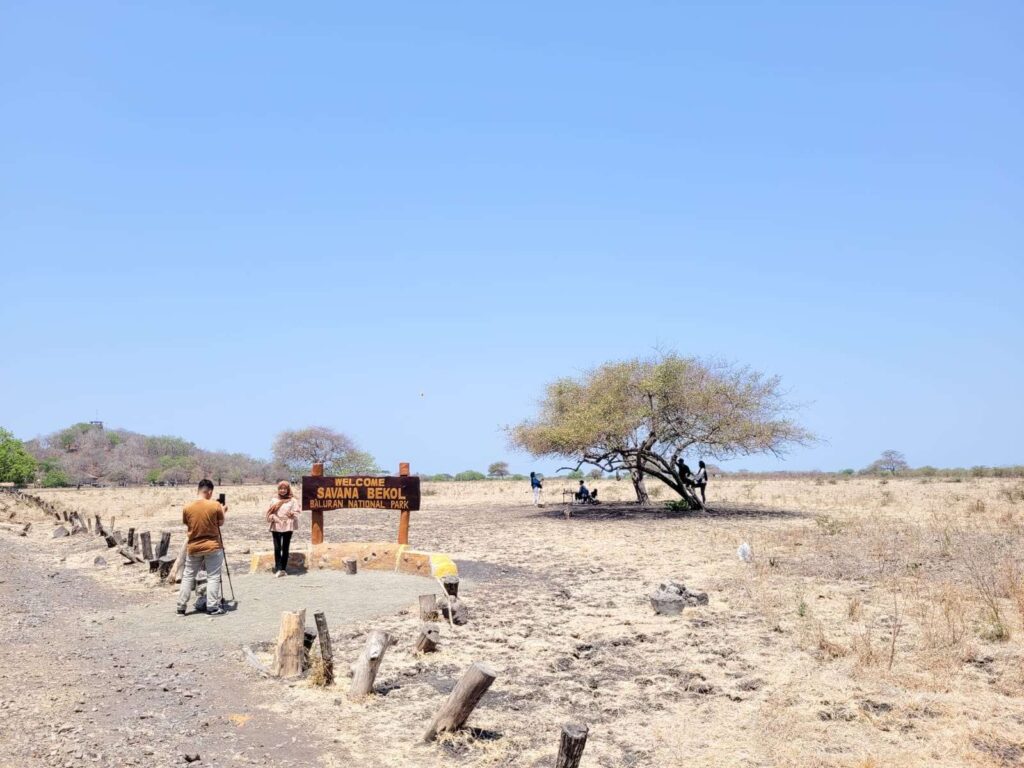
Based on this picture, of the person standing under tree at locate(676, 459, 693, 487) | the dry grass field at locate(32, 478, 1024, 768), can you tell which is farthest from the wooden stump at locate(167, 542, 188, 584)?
the person standing under tree at locate(676, 459, 693, 487)

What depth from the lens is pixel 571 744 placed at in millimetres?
5008

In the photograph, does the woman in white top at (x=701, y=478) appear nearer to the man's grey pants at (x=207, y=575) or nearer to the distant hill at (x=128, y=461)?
the man's grey pants at (x=207, y=575)

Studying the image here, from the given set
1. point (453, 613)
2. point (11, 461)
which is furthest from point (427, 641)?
point (11, 461)

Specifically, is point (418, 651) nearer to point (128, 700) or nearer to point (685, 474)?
point (128, 700)

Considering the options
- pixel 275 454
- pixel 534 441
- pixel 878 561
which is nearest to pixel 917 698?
pixel 878 561

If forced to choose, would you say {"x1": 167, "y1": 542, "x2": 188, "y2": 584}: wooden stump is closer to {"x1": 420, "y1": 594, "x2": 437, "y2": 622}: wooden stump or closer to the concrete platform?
the concrete platform

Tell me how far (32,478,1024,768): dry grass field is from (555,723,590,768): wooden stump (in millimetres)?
952

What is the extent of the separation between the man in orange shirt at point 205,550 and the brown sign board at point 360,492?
438 cm

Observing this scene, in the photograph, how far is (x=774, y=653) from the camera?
28.4 ft

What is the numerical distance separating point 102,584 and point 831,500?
1138 inches

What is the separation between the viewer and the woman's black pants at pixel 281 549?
13758 mm

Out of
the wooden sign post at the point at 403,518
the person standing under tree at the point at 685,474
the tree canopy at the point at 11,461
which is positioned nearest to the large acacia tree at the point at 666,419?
the person standing under tree at the point at 685,474

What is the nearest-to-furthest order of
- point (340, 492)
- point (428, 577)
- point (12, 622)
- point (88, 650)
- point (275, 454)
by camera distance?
1. point (88, 650)
2. point (12, 622)
3. point (428, 577)
4. point (340, 492)
5. point (275, 454)

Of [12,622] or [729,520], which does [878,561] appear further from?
[12,622]
